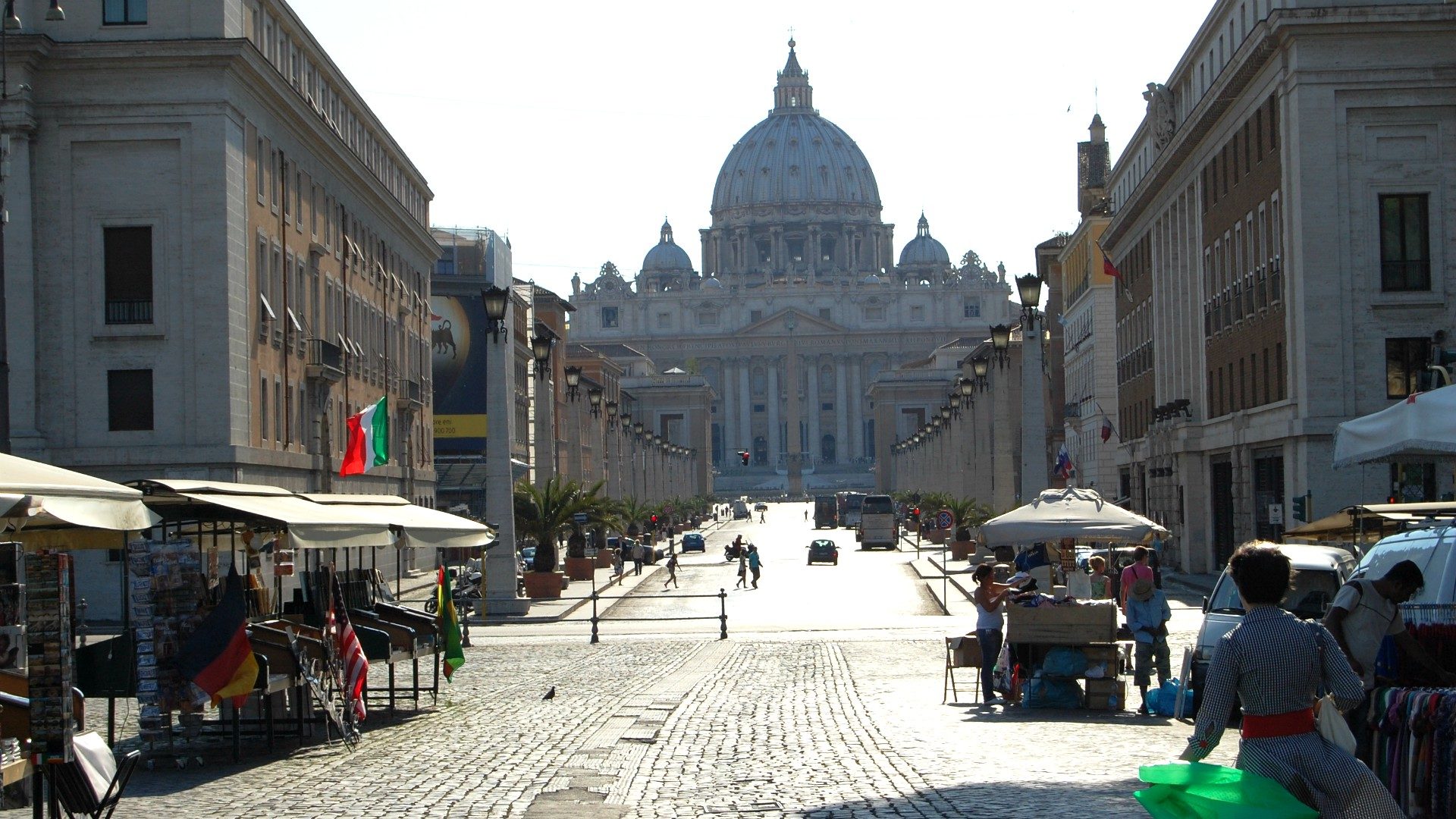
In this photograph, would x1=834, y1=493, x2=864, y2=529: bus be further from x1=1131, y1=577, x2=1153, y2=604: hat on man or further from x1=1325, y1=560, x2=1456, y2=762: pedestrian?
x1=1325, y1=560, x2=1456, y2=762: pedestrian

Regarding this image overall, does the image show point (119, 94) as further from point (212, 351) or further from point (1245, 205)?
point (1245, 205)

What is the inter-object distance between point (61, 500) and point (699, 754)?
5.63 meters

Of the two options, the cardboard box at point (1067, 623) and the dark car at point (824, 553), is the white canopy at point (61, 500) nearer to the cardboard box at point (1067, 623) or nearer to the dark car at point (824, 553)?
the cardboard box at point (1067, 623)

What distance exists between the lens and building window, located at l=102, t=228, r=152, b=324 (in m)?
40.9

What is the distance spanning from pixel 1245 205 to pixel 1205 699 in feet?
129

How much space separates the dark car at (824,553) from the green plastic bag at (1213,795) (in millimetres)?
65240

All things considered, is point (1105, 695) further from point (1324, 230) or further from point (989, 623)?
point (1324, 230)

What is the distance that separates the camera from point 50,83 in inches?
1613


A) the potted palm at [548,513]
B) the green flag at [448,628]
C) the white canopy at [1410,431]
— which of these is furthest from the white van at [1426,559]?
the potted palm at [548,513]

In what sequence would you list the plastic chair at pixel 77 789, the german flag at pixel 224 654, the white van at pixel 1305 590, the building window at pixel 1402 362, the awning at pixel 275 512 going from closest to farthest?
1. the plastic chair at pixel 77 789
2. the german flag at pixel 224 654
3. the awning at pixel 275 512
4. the white van at pixel 1305 590
5. the building window at pixel 1402 362

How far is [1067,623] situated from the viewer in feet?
63.1

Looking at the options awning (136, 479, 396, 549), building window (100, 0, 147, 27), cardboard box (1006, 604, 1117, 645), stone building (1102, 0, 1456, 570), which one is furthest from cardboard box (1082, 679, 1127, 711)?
building window (100, 0, 147, 27)

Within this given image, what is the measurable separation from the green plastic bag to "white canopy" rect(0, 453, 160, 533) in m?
6.81

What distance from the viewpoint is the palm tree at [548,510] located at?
5022 centimetres
